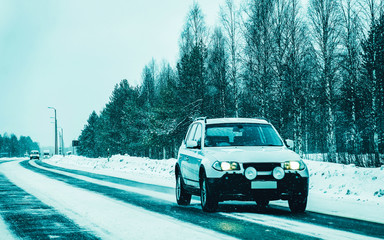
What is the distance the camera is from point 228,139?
33.0 feet

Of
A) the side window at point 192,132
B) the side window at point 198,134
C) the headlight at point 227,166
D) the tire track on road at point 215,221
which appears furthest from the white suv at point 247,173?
the side window at point 192,132

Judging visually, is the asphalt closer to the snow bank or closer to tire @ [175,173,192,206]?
tire @ [175,173,192,206]

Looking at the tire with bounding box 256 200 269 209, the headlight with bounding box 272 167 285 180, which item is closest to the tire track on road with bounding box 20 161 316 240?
the headlight with bounding box 272 167 285 180

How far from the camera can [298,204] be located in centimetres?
898

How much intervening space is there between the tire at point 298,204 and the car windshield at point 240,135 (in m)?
1.43

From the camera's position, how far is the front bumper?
8.48 metres

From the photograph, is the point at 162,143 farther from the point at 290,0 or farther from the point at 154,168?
the point at 154,168

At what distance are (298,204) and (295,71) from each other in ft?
79.5

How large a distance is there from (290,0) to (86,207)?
99.5 feet

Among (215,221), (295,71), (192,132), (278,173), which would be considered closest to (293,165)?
(278,173)

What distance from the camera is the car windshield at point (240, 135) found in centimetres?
997

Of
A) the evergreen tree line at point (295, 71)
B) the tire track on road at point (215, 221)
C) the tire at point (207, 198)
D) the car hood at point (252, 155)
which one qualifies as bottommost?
the tire track on road at point (215, 221)

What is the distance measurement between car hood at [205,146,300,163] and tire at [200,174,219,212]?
1.71ft

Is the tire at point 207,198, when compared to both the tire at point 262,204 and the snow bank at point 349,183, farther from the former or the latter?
the snow bank at point 349,183
